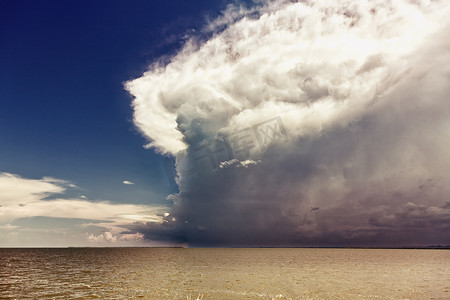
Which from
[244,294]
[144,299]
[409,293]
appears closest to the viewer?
[144,299]

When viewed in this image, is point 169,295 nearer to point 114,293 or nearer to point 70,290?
point 114,293

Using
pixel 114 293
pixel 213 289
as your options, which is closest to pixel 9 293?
pixel 114 293

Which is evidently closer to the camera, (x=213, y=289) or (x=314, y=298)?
(x=314, y=298)

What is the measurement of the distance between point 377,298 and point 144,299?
1205 inches

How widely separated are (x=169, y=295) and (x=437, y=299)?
35.3 m

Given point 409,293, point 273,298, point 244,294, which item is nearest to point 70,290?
point 244,294

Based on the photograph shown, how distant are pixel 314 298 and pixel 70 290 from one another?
34.8 m

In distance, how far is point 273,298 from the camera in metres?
36.1

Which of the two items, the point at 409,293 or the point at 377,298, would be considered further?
the point at 409,293

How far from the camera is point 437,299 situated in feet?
122

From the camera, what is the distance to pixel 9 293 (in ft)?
130

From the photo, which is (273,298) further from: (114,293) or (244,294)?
(114,293)

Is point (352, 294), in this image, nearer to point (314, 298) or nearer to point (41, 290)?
point (314, 298)

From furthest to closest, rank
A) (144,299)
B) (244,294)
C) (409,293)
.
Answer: (409,293)
(244,294)
(144,299)
